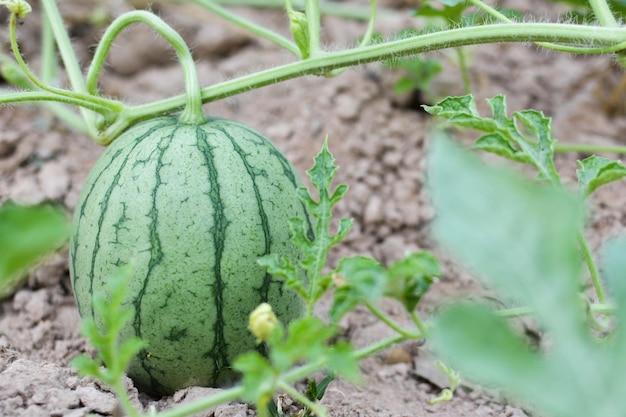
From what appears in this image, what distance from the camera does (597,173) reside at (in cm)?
158

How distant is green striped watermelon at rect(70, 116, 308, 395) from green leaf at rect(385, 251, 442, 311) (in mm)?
517

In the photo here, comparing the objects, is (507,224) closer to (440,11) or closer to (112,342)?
(112,342)

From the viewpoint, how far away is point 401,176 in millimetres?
3025

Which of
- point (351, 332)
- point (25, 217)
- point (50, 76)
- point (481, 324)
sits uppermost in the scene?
point (50, 76)

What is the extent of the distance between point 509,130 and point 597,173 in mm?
190

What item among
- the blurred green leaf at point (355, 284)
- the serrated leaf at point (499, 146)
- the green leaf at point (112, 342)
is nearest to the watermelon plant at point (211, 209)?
the serrated leaf at point (499, 146)

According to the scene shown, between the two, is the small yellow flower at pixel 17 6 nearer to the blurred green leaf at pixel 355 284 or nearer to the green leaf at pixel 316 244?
the green leaf at pixel 316 244

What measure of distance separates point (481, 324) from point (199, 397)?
93cm

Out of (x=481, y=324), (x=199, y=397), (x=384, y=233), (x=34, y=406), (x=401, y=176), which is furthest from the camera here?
(x=401, y=176)

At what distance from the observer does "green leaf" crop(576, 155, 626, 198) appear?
5.06 feet

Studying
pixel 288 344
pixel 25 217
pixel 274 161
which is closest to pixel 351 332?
pixel 274 161

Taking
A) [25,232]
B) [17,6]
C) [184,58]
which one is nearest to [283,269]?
[25,232]

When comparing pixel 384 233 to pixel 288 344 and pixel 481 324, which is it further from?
pixel 481 324

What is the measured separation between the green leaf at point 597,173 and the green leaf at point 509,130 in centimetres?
6
